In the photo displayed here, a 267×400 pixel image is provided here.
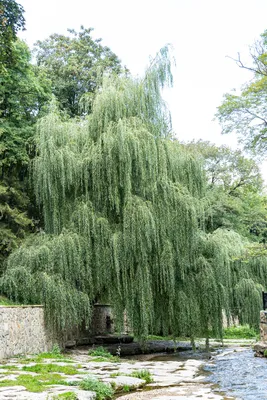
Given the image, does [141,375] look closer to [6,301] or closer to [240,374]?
[240,374]

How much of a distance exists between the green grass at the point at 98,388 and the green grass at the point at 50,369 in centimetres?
143

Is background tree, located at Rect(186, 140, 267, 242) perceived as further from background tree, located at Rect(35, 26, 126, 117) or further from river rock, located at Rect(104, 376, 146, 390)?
river rock, located at Rect(104, 376, 146, 390)

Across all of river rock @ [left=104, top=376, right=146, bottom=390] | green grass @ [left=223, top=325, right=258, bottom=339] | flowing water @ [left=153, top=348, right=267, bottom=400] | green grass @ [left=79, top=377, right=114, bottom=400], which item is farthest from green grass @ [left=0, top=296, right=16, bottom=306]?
green grass @ [left=223, top=325, right=258, bottom=339]

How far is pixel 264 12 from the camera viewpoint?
382 inches

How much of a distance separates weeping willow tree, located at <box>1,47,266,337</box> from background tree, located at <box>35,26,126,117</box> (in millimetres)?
10531

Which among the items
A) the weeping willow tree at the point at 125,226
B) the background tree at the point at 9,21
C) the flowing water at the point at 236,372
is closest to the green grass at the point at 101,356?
the weeping willow tree at the point at 125,226

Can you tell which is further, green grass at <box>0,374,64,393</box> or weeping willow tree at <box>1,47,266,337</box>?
weeping willow tree at <box>1,47,266,337</box>

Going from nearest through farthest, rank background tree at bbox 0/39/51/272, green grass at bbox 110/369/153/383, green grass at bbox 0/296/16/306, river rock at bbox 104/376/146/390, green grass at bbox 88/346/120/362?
river rock at bbox 104/376/146/390
green grass at bbox 110/369/153/383
green grass at bbox 88/346/120/362
green grass at bbox 0/296/16/306
background tree at bbox 0/39/51/272

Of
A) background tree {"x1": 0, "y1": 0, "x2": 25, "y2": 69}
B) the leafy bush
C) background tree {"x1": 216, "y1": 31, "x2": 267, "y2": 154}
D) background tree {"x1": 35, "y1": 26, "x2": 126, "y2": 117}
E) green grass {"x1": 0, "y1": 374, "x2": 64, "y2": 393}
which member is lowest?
the leafy bush

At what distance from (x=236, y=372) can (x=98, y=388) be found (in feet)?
14.5

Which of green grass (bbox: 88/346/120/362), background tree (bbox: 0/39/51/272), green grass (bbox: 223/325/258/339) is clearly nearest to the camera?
green grass (bbox: 88/346/120/362)

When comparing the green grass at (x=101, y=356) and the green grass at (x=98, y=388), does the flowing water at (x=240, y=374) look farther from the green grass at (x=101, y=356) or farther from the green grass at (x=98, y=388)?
the green grass at (x=101, y=356)

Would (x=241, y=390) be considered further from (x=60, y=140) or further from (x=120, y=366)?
(x=60, y=140)

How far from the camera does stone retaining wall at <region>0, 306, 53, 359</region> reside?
35.4ft
